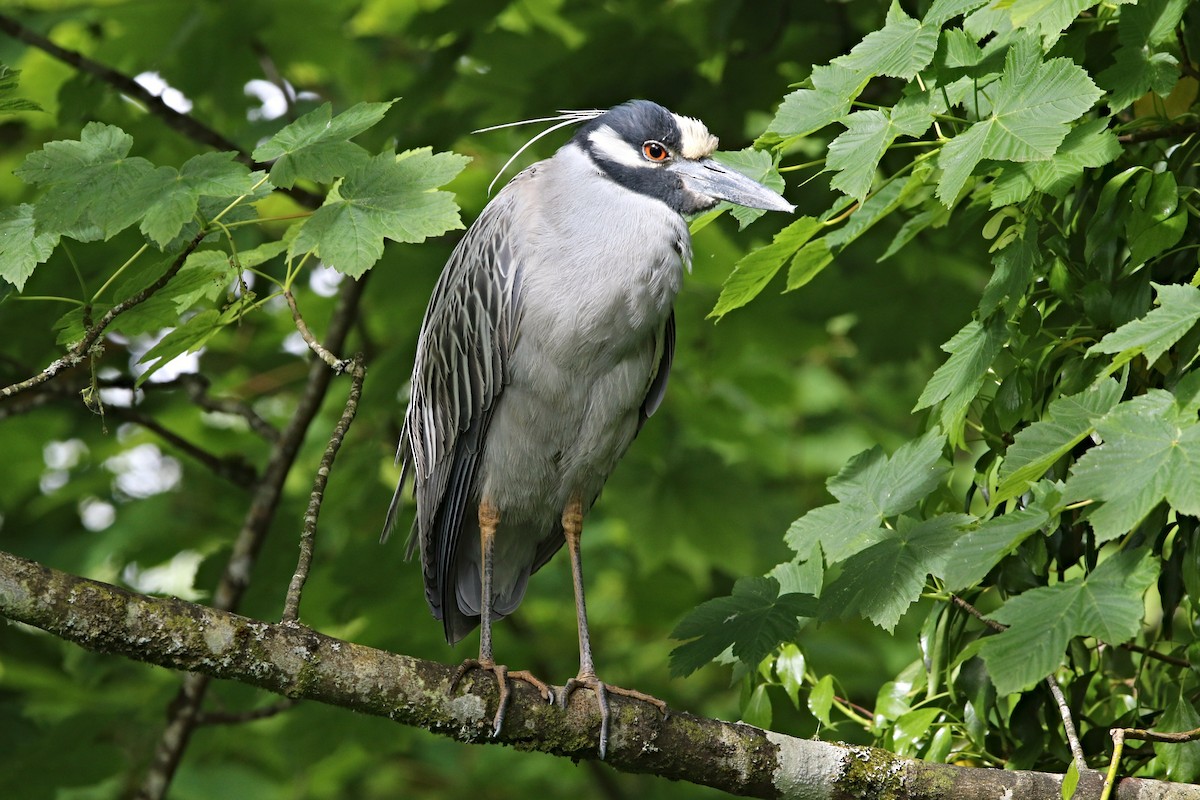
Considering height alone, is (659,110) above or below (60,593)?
above

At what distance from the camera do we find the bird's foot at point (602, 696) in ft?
8.07

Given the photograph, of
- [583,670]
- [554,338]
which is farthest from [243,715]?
[554,338]

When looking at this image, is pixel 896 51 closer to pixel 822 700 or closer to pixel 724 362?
pixel 822 700

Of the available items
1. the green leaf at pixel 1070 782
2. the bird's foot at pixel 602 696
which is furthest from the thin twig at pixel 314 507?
the green leaf at pixel 1070 782

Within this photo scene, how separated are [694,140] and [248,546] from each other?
2102 millimetres

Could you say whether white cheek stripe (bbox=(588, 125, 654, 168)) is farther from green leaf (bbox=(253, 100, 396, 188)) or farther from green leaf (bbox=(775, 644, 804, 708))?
green leaf (bbox=(775, 644, 804, 708))

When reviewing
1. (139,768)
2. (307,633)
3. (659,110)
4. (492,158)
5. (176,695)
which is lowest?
(139,768)

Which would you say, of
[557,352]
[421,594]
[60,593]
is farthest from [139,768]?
[60,593]

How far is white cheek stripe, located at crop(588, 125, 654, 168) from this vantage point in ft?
11.1

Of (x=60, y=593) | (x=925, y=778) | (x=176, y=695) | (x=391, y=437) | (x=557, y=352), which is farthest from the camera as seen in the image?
(x=391, y=437)

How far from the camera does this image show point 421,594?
4332mm

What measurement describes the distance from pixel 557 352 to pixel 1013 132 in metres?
1.43

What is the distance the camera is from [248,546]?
416cm

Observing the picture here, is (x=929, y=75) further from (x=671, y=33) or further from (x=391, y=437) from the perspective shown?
(x=391, y=437)
